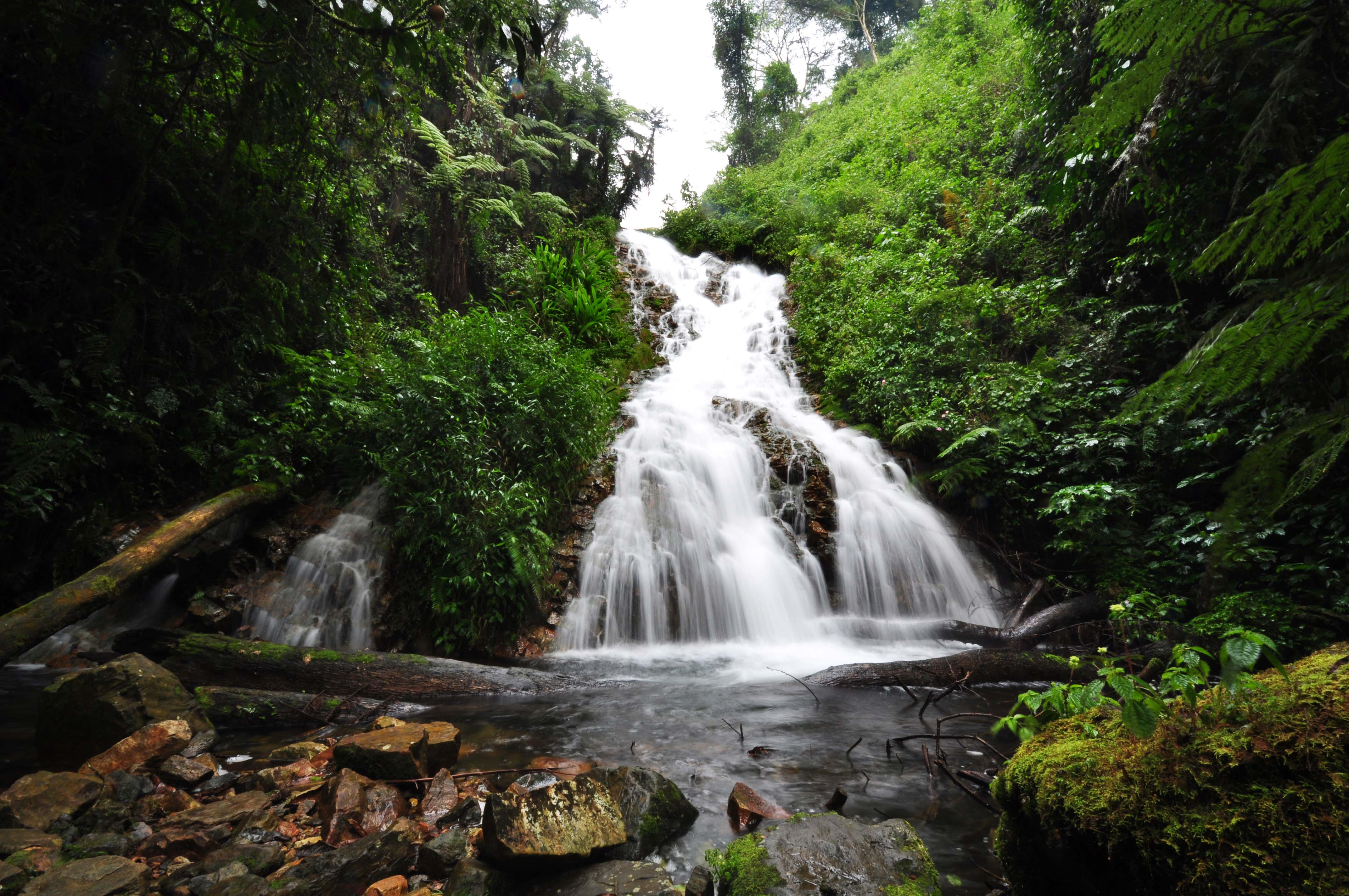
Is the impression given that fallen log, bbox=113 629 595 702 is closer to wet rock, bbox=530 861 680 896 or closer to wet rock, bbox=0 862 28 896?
wet rock, bbox=0 862 28 896

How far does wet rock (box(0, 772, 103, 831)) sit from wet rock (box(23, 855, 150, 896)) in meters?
0.64

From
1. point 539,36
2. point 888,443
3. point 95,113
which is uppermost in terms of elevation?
point 95,113

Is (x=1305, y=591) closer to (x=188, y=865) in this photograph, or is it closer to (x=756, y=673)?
(x=756, y=673)

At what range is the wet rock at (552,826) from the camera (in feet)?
7.16

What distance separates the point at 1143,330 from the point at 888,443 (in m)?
3.66

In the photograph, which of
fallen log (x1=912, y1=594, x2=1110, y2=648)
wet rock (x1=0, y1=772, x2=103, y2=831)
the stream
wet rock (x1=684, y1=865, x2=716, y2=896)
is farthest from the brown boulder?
fallen log (x1=912, y1=594, x2=1110, y2=648)

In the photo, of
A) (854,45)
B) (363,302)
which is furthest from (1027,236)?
(854,45)

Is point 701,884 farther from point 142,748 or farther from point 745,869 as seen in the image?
point 142,748

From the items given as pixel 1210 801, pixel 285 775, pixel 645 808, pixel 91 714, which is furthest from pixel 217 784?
pixel 1210 801

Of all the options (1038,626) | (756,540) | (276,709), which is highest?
(756,540)

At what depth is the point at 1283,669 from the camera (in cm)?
141

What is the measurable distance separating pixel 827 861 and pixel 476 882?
4.52 feet

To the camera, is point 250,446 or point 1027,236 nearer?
point 250,446

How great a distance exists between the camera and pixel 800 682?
5.14 meters
